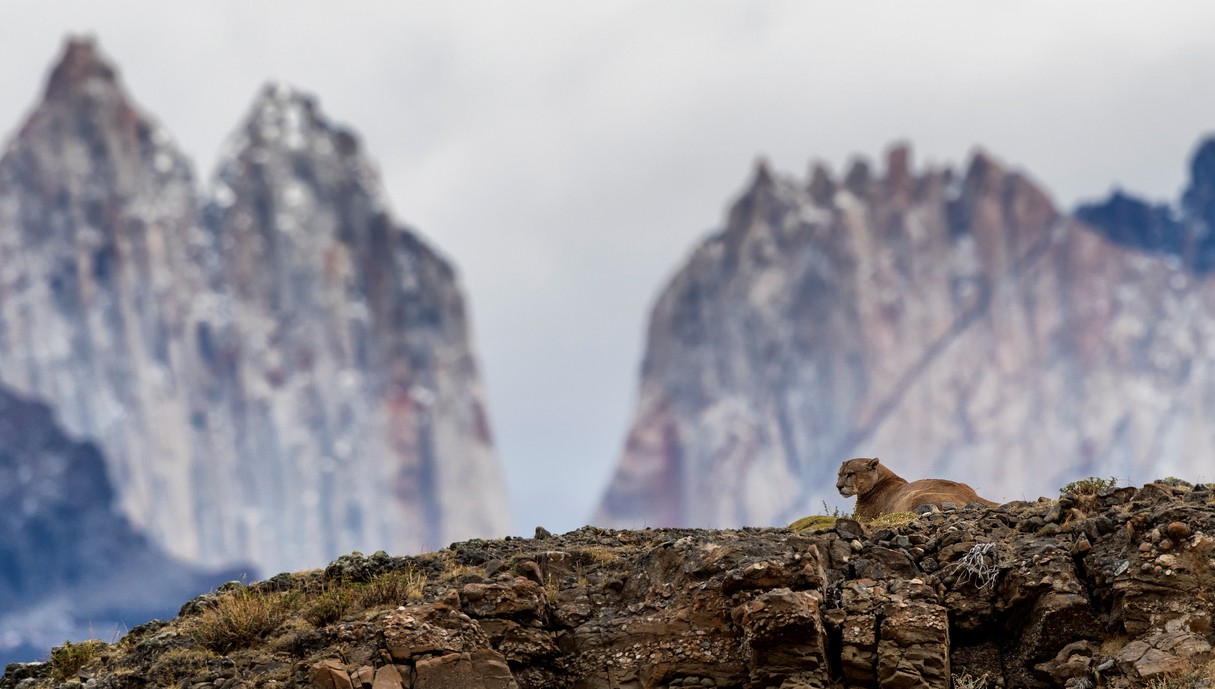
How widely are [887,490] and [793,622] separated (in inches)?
420

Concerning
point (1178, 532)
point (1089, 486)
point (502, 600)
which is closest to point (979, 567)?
point (1178, 532)

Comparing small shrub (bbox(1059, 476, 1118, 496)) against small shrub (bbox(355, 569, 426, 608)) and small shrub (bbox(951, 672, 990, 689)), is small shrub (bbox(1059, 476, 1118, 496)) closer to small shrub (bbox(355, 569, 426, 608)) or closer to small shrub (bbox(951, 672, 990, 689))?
small shrub (bbox(951, 672, 990, 689))

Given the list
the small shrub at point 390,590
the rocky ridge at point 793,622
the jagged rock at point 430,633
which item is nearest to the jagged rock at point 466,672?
the rocky ridge at point 793,622

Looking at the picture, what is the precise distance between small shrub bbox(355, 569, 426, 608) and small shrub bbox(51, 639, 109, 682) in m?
3.36

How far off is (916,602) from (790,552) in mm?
1567

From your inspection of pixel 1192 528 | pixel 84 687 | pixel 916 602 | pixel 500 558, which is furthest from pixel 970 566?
pixel 84 687

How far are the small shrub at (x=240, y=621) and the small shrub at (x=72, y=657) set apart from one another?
4.40 feet

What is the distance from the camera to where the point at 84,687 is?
746 inches

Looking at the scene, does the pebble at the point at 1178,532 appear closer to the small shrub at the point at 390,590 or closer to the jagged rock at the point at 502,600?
the jagged rock at the point at 502,600

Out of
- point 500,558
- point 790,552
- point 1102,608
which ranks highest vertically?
point 500,558

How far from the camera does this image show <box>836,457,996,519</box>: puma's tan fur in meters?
25.8

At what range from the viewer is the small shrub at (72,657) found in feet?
66.0

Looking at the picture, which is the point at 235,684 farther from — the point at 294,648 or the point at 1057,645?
the point at 1057,645

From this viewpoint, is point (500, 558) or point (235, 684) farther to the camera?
point (500, 558)
